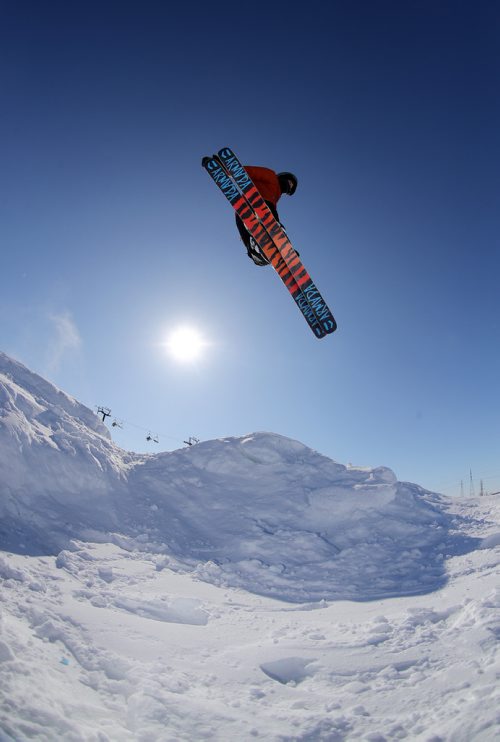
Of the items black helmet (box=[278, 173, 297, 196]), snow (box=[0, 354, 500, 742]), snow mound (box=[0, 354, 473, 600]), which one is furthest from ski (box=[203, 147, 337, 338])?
snow mound (box=[0, 354, 473, 600])

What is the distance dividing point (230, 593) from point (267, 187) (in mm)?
14400

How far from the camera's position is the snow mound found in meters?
15.3

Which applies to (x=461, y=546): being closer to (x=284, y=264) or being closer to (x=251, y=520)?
(x=251, y=520)

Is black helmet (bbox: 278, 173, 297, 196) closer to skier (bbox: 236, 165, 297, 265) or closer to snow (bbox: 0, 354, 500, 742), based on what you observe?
skier (bbox: 236, 165, 297, 265)

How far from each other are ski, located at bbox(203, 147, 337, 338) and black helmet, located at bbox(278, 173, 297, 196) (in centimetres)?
103

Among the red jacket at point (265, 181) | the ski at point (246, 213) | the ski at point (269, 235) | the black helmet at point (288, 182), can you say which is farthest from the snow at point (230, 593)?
the black helmet at point (288, 182)

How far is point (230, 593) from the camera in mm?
13969

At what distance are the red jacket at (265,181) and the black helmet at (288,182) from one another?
214mm

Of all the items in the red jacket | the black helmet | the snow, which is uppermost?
the black helmet

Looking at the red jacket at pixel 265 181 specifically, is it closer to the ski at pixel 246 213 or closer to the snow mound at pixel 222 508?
the ski at pixel 246 213

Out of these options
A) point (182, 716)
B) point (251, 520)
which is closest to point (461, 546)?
point (251, 520)

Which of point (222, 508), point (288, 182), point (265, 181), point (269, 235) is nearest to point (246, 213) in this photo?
point (269, 235)

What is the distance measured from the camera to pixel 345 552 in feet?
60.2

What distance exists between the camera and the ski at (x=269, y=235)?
9.73 meters
